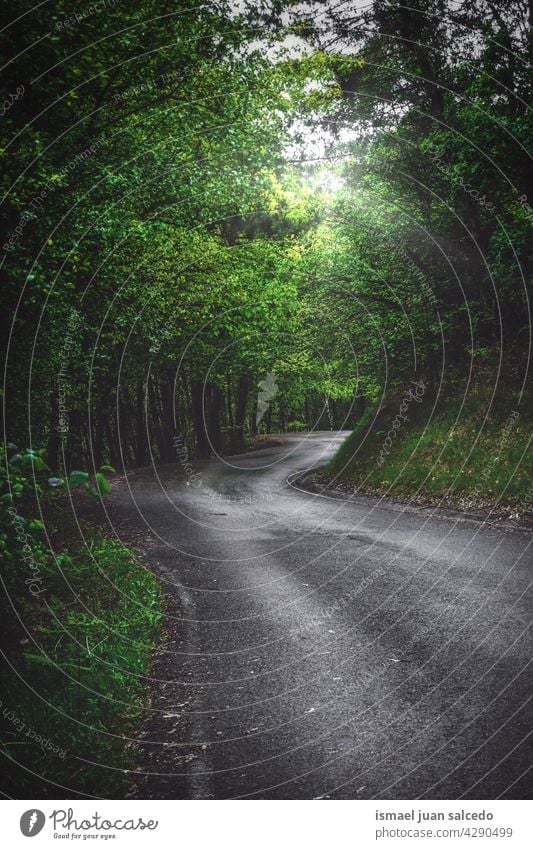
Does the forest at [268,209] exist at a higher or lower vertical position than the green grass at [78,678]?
higher

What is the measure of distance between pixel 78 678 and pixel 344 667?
2639 mm

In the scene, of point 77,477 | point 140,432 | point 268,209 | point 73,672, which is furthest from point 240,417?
point 77,477

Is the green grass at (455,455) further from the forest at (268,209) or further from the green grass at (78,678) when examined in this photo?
the green grass at (78,678)

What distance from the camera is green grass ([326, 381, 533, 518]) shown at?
11.5 meters

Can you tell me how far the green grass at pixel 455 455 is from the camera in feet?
37.8

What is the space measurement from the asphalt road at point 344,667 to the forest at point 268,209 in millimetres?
737

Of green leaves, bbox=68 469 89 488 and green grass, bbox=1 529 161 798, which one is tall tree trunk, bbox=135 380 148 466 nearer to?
green grass, bbox=1 529 161 798

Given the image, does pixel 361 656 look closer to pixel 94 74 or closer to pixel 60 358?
pixel 94 74

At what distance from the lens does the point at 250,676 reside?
199 inches

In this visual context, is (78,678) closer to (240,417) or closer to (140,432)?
(140,432)

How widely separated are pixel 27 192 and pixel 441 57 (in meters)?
11.7
